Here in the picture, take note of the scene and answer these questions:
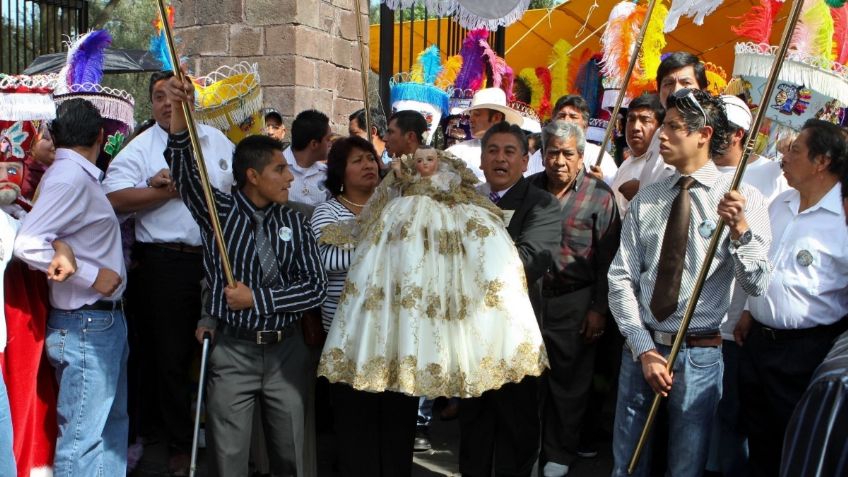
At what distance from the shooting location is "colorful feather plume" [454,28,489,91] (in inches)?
291

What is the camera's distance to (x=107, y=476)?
391cm

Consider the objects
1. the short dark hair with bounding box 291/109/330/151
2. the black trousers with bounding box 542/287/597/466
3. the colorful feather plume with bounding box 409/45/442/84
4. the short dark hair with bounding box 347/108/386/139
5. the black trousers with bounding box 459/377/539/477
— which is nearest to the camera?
the black trousers with bounding box 459/377/539/477

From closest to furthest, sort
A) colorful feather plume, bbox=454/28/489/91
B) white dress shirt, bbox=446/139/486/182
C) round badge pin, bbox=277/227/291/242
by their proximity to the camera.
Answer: round badge pin, bbox=277/227/291/242 < white dress shirt, bbox=446/139/486/182 < colorful feather plume, bbox=454/28/489/91

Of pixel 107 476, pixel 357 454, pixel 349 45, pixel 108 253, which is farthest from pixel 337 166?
pixel 349 45

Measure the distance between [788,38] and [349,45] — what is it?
4.81 meters

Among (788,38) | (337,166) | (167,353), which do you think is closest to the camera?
(788,38)

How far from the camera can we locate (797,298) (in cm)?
359

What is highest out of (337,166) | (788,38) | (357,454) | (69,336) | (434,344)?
(788,38)

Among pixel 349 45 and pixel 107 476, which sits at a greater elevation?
pixel 349 45

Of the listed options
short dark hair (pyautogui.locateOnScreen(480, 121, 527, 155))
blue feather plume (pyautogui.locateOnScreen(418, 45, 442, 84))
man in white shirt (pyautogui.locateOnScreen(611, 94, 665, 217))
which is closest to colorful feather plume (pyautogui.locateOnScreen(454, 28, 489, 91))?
blue feather plume (pyautogui.locateOnScreen(418, 45, 442, 84))

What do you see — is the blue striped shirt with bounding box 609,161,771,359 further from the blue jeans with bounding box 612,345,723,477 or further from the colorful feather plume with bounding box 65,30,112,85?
the colorful feather plume with bounding box 65,30,112,85

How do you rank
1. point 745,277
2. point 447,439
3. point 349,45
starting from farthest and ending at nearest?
1. point 349,45
2. point 447,439
3. point 745,277

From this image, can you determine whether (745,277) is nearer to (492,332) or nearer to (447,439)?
(492,332)

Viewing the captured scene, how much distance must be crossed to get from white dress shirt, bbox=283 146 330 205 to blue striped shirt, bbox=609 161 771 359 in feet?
7.20
